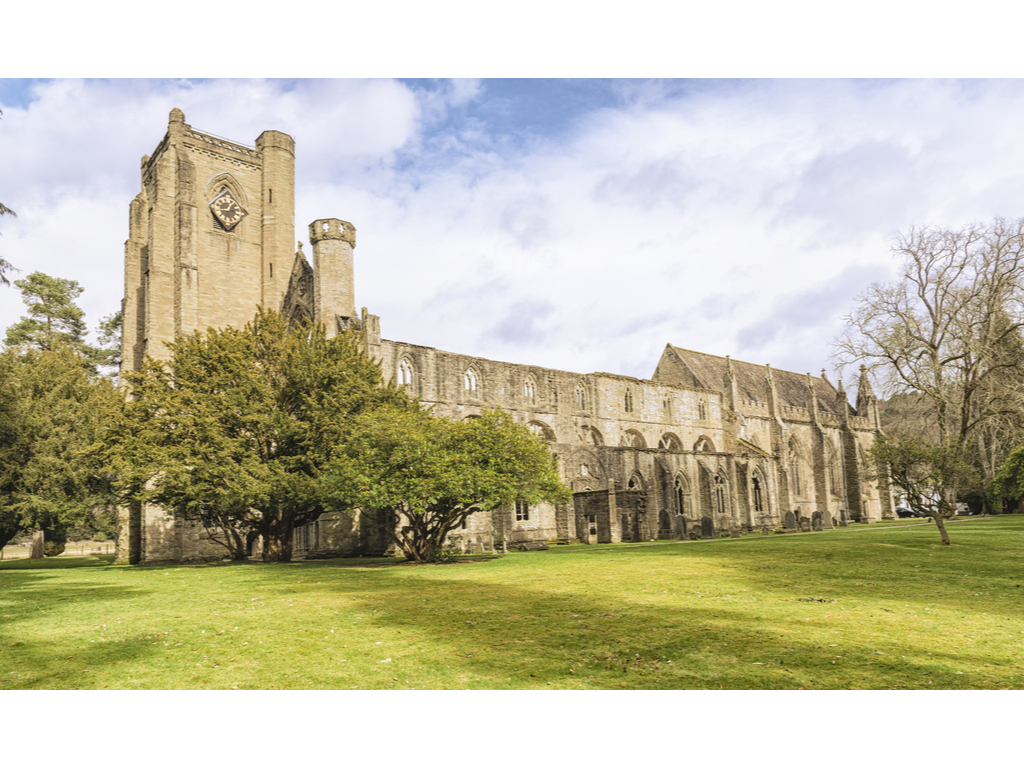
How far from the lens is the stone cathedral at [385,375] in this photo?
97.5 feet

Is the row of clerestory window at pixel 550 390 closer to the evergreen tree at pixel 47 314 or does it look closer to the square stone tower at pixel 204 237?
the square stone tower at pixel 204 237

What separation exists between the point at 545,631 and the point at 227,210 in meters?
35.7

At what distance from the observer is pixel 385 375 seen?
100 ft

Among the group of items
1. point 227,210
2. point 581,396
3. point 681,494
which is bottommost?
point 681,494

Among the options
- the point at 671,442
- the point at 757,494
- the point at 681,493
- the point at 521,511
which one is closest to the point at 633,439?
the point at 671,442

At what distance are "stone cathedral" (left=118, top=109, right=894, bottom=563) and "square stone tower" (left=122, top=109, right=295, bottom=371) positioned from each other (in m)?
0.07

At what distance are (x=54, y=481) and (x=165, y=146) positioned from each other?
756 inches

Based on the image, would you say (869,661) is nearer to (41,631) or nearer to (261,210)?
(41,631)

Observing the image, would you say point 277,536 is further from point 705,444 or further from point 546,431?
Result: point 705,444

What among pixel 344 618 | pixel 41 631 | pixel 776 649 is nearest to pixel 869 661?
pixel 776 649

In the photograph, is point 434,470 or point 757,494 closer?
point 434,470

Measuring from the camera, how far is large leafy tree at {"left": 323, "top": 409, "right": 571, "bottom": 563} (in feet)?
61.7

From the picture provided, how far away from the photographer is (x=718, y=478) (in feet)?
132

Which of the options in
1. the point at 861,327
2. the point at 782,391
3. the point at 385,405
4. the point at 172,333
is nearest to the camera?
the point at 385,405
